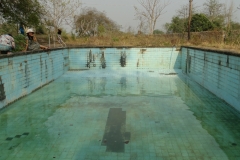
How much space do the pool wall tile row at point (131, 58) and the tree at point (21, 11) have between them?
2.44 m

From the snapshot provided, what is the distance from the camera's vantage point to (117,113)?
3.59 meters

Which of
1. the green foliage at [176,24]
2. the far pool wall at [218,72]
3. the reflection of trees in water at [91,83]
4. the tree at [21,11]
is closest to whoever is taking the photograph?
the far pool wall at [218,72]

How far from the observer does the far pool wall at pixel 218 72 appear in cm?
367

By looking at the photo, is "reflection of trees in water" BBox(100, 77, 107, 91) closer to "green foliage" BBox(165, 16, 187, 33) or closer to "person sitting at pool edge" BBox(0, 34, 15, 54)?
"person sitting at pool edge" BBox(0, 34, 15, 54)

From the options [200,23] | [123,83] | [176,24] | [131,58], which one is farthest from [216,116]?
[176,24]

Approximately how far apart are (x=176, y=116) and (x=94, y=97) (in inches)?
72.4

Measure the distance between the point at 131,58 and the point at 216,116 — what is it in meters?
5.33

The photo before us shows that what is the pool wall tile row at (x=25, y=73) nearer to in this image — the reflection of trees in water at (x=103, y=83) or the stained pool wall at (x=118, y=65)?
the stained pool wall at (x=118, y=65)

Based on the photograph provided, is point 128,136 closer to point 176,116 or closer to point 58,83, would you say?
point 176,116

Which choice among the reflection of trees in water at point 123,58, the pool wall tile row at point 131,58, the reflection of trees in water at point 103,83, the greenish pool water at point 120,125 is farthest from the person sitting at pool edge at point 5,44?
the reflection of trees in water at point 123,58

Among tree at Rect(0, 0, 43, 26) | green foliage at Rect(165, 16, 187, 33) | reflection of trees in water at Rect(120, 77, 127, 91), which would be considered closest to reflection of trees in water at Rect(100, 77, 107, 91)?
reflection of trees in water at Rect(120, 77, 127, 91)

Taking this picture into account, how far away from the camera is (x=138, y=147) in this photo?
2.46 m

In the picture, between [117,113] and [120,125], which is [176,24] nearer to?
[117,113]

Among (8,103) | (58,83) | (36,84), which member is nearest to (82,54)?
(58,83)
